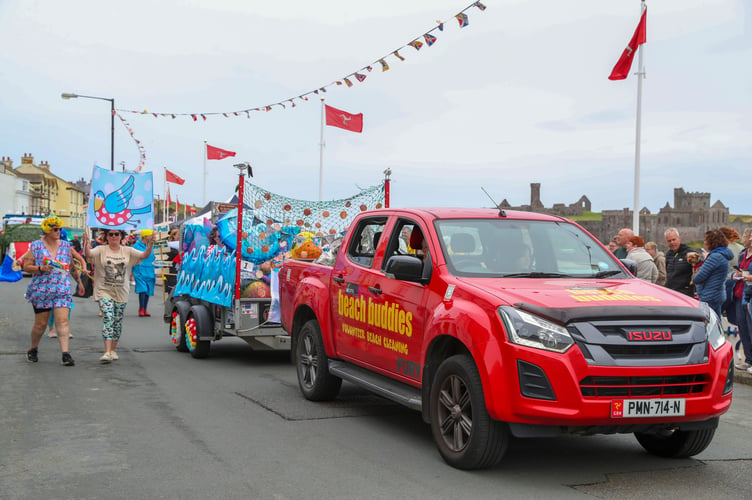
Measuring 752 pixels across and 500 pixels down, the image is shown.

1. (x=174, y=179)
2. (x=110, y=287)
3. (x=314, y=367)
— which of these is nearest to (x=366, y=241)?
Result: (x=314, y=367)

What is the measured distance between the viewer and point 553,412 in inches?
207

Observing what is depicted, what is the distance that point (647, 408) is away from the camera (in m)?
5.30

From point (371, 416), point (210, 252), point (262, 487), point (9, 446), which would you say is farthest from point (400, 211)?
point (210, 252)

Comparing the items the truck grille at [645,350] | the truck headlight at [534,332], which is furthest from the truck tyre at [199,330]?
the truck grille at [645,350]

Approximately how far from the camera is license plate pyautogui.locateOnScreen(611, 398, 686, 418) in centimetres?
525

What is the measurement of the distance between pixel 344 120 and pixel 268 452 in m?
20.6

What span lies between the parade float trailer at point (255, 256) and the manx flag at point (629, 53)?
10.8 metres

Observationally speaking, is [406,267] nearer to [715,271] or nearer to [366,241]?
[366,241]

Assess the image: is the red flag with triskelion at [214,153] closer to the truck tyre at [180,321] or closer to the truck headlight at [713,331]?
the truck tyre at [180,321]

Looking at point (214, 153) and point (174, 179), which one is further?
point (174, 179)

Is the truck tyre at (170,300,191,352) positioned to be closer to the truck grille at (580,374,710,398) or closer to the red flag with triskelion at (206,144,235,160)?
the truck grille at (580,374,710,398)

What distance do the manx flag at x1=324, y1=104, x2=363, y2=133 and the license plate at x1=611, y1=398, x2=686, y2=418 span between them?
2139 cm

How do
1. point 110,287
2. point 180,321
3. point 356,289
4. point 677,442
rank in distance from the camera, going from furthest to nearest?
point 180,321 → point 110,287 → point 356,289 → point 677,442

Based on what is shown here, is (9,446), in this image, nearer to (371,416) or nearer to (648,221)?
(371,416)
